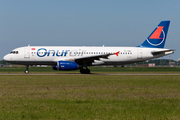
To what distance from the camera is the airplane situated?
108 feet

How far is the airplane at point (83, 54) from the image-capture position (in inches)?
1294

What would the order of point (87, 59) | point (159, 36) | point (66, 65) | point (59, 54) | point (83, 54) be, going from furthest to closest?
point (159, 36), point (83, 54), point (59, 54), point (87, 59), point (66, 65)

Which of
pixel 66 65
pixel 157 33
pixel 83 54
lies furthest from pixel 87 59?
pixel 157 33

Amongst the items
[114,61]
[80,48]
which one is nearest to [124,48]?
[114,61]

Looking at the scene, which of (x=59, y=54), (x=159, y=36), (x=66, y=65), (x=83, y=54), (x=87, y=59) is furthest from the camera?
(x=159, y=36)

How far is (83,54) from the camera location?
112 feet

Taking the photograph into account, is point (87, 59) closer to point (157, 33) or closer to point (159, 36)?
point (157, 33)

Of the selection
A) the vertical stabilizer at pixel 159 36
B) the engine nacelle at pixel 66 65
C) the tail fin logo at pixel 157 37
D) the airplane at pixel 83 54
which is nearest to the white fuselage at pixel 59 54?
the airplane at pixel 83 54

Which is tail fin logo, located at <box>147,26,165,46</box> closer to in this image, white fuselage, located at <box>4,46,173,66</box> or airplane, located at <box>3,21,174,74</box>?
airplane, located at <box>3,21,174,74</box>

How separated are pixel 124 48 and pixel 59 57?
9647 millimetres

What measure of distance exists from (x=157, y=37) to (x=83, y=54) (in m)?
11.7

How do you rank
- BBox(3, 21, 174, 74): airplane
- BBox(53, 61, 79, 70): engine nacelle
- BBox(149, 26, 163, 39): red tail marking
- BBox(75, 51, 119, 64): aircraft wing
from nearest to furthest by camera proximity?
BBox(53, 61, 79, 70): engine nacelle < BBox(75, 51, 119, 64): aircraft wing < BBox(3, 21, 174, 74): airplane < BBox(149, 26, 163, 39): red tail marking

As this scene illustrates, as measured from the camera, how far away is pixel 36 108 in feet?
28.6

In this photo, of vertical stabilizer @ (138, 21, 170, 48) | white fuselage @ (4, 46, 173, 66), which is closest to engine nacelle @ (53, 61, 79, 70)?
white fuselage @ (4, 46, 173, 66)
